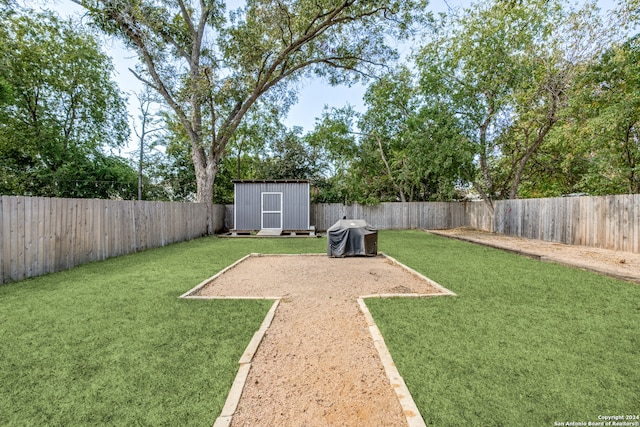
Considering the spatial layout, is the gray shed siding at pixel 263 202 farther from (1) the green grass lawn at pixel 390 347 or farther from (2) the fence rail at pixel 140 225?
(1) the green grass lawn at pixel 390 347

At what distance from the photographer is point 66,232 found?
600 cm

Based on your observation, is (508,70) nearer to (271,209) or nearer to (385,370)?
(271,209)

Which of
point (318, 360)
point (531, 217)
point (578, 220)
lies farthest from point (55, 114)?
point (578, 220)

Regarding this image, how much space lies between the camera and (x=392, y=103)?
754 inches

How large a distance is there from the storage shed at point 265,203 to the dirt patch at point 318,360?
9.42 metres

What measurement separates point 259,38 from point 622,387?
1344 cm

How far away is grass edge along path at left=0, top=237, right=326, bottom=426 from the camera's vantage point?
5.61 feet

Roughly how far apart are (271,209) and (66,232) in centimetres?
876

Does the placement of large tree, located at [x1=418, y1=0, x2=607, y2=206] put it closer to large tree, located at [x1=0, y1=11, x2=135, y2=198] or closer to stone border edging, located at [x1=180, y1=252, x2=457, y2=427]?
stone border edging, located at [x1=180, y1=252, x2=457, y2=427]

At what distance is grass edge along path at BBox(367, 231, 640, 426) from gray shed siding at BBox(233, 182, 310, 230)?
10409 mm

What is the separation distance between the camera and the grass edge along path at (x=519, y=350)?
5.61ft

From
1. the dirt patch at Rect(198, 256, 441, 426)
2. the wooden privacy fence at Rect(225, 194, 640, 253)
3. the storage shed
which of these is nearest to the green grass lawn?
the dirt patch at Rect(198, 256, 441, 426)

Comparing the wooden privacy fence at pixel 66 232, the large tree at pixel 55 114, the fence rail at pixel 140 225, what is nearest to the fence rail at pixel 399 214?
the fence rail at pixel 140 225

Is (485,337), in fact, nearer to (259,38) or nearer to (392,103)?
(259,38)
